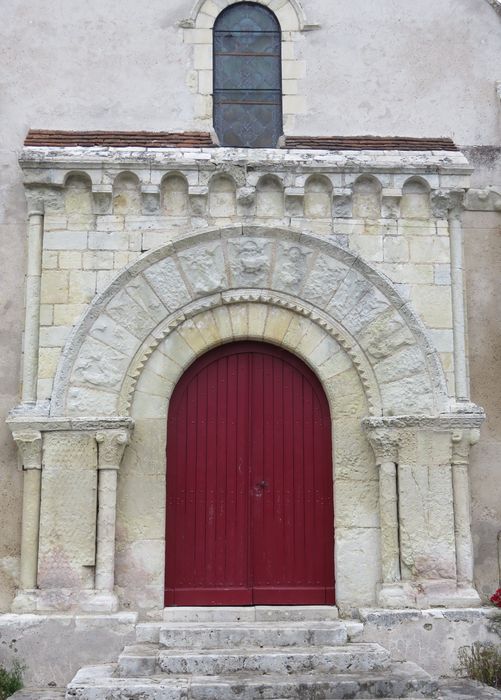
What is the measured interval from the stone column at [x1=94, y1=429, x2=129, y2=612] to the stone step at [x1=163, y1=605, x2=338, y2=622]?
0.61m

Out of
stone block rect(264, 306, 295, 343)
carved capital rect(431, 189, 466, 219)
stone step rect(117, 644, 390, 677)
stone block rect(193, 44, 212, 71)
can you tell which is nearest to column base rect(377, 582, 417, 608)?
stone step rect(117, 644, 390, 677)

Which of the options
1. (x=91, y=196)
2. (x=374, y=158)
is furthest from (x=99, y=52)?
(x=374, y=158)

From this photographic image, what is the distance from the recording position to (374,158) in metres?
8.49

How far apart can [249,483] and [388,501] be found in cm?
130

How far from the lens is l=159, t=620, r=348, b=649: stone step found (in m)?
7.41

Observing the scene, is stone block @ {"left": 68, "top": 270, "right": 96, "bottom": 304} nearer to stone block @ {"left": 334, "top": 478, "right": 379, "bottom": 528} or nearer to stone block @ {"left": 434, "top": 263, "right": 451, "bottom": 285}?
stone block @ {"left": 334, "top": 478, "right": 379, "bottom": 528}

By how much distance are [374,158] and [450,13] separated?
6.92ft

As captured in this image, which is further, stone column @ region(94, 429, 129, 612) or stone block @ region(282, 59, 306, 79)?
stone block @ region(282, 59, 306, 79)

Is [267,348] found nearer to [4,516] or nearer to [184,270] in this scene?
[184,270]

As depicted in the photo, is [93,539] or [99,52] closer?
[93,539]

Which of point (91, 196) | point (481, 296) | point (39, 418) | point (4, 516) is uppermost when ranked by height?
point (91, 196)

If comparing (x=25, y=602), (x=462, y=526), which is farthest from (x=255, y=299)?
(x=25, y=602)

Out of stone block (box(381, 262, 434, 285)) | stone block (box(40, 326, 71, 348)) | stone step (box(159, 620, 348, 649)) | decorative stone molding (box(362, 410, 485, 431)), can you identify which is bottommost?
stone step (box(159, 620, 348, 649))

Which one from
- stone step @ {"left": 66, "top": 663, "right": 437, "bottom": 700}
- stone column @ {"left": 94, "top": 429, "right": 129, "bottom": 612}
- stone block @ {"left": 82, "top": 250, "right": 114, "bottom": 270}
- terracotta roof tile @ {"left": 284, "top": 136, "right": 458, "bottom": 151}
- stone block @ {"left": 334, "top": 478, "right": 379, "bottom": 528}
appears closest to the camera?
stone step @ {"left": 66, "top": 663, "right": 437, "bottom": 700}
